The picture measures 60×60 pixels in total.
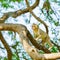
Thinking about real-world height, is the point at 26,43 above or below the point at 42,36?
above

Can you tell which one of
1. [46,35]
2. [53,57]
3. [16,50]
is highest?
[53,57]

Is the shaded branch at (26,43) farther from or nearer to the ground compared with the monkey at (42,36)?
farther from the ground

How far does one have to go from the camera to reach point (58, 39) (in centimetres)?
861

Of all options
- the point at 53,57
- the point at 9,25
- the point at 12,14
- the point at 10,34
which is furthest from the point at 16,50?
the point at 53,57

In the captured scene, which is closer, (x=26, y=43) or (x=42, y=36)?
(x=26, y=43)

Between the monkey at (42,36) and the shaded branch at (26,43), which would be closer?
the shaded branch at (26,43)

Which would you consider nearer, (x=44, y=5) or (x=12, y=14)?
(x=12, y=14)

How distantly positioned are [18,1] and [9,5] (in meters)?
0.46

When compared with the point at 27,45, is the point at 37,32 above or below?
below

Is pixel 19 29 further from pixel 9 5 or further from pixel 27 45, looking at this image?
pixel 9 5

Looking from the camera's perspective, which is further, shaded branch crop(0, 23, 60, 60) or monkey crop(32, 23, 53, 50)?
monkey crop(32, 23, 53, 50)

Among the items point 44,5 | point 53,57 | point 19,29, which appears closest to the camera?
point 53,57

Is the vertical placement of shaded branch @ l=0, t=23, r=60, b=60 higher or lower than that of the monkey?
higher

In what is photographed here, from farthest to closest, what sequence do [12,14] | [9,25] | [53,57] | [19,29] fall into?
1. [12,14]
2. [9,25]
3. [19,29]
4. [53,57]
